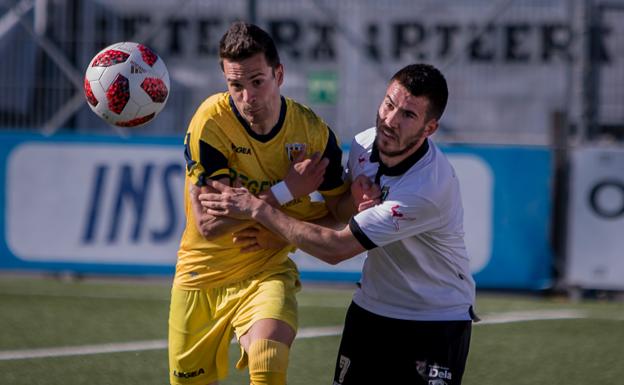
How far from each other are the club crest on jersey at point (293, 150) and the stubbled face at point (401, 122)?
0.43 meters

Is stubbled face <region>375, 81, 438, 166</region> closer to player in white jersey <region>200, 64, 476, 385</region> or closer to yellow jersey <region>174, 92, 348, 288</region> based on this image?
player in white jersey <region>200, 64, 476, 385</region>

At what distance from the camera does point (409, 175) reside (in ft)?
18.1

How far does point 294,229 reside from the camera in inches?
213

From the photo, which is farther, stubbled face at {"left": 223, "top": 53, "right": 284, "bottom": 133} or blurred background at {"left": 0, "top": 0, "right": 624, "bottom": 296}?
blurred background at {"left": 0, "top": 0, "right": 624, "bottom": 296}

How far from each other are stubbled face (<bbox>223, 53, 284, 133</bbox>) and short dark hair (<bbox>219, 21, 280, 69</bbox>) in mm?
26

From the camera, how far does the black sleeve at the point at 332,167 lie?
578cm

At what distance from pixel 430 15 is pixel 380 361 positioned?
9400 mm

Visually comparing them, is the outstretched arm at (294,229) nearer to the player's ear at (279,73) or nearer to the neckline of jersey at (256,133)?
the neckline of jersey at (256,133)

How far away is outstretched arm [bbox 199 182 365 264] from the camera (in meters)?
5.41

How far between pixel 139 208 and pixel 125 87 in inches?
230

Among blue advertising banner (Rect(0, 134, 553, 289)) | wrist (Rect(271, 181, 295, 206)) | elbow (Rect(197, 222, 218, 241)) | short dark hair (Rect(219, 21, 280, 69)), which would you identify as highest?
short dark hair (Rect(219, 21, 280, 69))

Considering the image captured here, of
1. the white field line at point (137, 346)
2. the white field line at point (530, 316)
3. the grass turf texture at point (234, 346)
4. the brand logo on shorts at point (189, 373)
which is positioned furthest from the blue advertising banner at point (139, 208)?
the brand logo on shorts at point (189, 373)

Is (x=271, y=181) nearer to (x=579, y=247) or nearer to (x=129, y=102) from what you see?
(x=129, y=102)

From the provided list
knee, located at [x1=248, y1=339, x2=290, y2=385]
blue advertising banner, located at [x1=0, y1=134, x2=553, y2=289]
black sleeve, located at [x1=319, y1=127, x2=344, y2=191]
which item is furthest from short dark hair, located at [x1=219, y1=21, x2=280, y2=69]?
blue advertising banner, located at [x1=0, y1=134, x2=553, y2=289]
